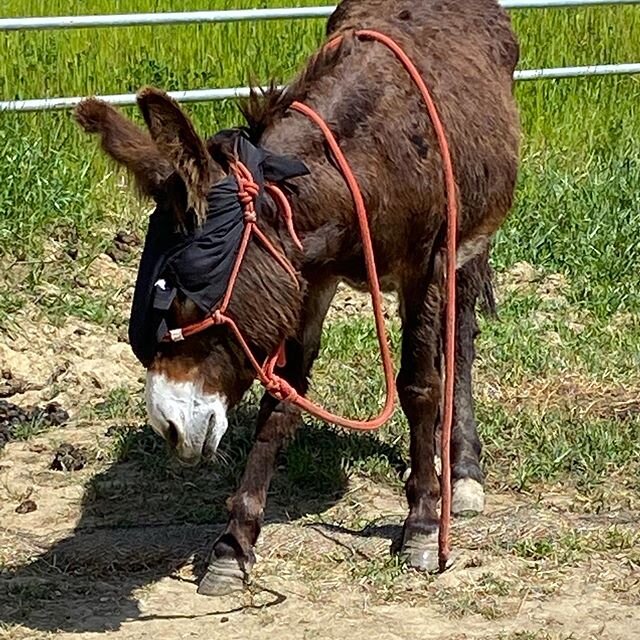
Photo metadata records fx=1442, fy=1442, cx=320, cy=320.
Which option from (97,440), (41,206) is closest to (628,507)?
(97,440)

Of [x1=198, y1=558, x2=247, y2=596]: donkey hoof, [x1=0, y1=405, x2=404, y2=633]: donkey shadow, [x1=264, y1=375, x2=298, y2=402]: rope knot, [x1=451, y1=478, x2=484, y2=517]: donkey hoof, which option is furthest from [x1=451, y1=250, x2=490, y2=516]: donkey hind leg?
[x1=264, y1=375, x2=298, y2=402]: rope knot

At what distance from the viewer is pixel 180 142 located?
365 cm

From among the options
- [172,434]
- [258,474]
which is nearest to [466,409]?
[258,474]

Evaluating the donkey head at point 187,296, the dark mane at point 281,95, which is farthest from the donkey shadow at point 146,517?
the dark mane at point 281,95

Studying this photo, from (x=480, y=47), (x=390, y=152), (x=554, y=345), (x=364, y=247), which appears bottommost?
(x=554, y=345)

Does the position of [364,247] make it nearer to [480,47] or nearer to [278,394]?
[278,394]

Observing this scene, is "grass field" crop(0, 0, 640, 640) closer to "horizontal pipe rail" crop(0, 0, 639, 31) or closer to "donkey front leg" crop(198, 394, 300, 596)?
"donkey front leg" crop(198, 394, 300, 596)

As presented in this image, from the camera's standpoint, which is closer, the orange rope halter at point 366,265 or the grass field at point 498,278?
the orange rope halter at point 366,265

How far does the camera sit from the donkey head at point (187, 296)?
12.1ft

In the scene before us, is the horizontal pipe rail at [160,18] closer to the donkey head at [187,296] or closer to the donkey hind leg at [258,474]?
the donkey hind leg at [258,474]

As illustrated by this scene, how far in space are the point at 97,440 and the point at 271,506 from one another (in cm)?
87

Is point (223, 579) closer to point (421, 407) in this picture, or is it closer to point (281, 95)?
point (421, 407)

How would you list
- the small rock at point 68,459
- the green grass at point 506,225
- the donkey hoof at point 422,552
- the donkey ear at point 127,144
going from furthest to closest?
1. the green grass at point 506,225
2. the small rock at point 68,459
3. the donkey hoof at point 422,552
4. the donkey ear at point 127,144

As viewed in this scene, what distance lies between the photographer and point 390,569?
450cm
